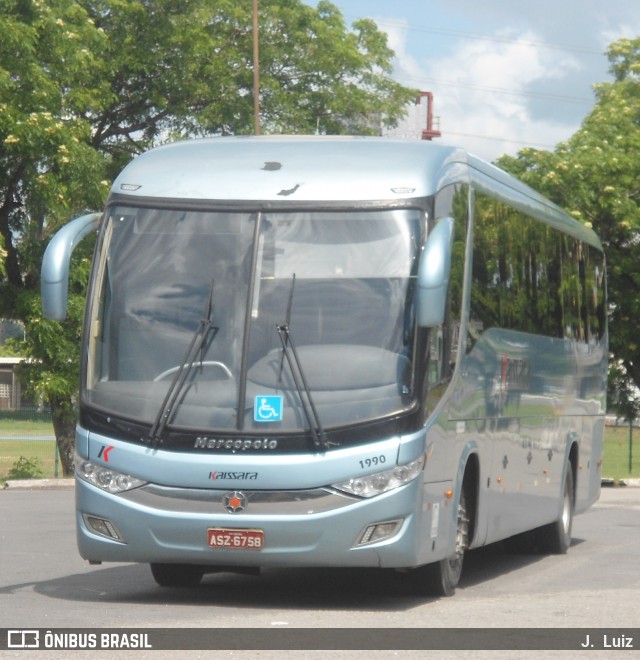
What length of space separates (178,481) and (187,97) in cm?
2902

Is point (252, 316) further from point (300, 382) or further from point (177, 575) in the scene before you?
point (177, 575)

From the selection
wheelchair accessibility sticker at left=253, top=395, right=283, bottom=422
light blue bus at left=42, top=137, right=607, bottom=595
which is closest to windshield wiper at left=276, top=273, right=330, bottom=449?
light blue bus at left=42, top=137, right=607, bottom=595

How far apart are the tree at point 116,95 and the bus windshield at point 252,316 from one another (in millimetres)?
16858

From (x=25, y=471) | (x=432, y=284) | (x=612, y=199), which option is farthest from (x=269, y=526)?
(x=612, y=199)

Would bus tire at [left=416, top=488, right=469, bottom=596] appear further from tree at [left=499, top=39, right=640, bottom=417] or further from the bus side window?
tree at [left=499, top=39, right=640, bottom=417]

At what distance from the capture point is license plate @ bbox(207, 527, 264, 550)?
9875mm

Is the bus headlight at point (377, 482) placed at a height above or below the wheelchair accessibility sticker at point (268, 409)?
below

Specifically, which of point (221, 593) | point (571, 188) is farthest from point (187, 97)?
point (221, 593)

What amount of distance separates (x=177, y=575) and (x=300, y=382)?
2.45 m

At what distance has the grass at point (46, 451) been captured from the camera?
3414cm

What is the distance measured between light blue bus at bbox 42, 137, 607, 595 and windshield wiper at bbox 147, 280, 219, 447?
15 millimetres

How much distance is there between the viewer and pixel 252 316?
10156 mm

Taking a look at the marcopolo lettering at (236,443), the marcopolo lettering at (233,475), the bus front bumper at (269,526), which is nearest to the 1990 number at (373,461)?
the bus front bumper at (269,526)

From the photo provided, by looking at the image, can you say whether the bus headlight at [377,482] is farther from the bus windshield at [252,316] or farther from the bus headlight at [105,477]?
the bus headlight at [105,477]
